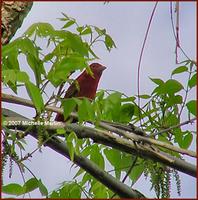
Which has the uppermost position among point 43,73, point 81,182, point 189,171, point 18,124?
point 43,73

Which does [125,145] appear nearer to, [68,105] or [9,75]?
[68,105]

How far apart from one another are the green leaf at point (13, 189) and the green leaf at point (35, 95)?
0.73 ft

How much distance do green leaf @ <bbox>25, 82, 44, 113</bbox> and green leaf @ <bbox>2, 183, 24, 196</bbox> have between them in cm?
22

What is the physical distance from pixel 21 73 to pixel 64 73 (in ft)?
0.50

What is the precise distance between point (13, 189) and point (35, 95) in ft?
0.90

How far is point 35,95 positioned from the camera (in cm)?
162

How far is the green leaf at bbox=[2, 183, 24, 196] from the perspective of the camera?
167 cm

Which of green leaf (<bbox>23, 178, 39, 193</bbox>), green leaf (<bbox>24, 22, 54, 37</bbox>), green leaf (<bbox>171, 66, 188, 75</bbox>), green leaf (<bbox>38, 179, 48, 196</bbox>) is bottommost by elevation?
green leaf (<bbox>38, 179, 48, 196</bbox>)

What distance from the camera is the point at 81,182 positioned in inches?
80.9

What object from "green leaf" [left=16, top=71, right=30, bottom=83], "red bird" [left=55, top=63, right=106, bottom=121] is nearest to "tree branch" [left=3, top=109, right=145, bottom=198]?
"green leaf" [left=16, top=71, right=30, bottom=83]

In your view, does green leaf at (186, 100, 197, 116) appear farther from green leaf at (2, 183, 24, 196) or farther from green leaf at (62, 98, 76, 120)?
green leaf at (2, 183, 24, 196)

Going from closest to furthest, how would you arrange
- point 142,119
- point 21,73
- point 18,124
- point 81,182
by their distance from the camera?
point 21,73, point 18,124, point 142,119, point 81,182

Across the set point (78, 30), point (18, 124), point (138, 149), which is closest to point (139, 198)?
point (138, 149)

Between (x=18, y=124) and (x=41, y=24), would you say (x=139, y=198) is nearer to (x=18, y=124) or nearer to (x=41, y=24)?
(x=18, y=124)
